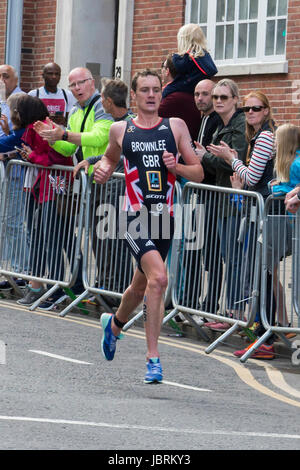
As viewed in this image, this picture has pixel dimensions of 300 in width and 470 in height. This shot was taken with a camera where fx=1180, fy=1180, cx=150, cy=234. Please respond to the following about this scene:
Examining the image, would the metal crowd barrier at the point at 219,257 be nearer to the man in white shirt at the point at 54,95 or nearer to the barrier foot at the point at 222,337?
the barrier foot at the point at 222,337

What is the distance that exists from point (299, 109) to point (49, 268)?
526 cm

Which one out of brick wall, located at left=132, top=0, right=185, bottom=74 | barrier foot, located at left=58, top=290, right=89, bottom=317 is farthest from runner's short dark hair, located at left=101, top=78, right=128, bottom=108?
brick wall, located at left=132, top=0, right=185, bottom=74

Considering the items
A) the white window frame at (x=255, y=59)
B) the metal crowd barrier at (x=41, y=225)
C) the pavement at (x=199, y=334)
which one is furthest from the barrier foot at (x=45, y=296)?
the white window frame at (x=255, y=59)

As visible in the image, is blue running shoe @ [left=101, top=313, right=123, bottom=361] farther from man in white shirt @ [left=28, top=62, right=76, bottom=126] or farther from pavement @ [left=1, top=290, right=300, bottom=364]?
man in white shirt @ [left=28, top=62, right=76, bottom=126]

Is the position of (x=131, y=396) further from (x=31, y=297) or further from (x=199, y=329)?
(x=31, y=297)

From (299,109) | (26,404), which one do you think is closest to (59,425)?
(26,404)

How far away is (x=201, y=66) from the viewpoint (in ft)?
36.0

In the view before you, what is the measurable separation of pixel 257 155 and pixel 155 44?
8.67m

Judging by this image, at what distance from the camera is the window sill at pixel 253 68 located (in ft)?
51.5

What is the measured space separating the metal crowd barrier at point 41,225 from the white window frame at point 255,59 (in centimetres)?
513

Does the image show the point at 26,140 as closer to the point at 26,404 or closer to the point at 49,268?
the point at 49,268

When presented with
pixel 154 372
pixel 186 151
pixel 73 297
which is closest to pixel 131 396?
pixel 154 372

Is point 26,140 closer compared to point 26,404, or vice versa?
point 26,404

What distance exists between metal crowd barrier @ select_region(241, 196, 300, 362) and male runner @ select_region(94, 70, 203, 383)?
104 centimetres
